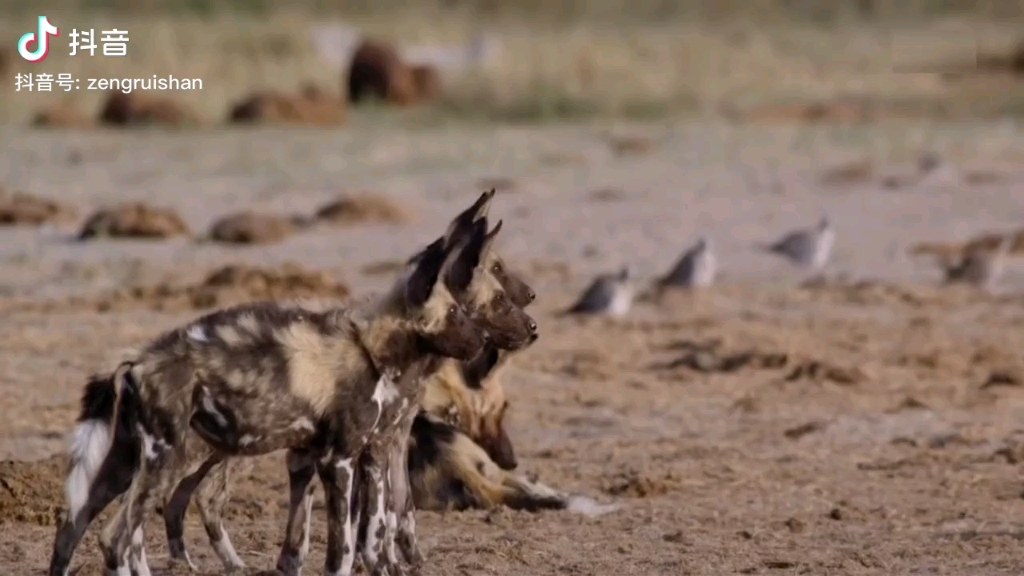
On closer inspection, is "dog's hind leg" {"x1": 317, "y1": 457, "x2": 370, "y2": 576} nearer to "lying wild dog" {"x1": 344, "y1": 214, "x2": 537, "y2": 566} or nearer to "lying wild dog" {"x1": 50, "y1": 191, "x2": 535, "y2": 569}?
"lying wild dog" {"x1": 344, "y1": 214, "x2": 537, "y2": 566}

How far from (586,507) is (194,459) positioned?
100 inches

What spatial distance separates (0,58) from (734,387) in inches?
893

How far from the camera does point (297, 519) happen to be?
7984 millimetres

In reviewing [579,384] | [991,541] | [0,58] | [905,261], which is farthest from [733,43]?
[991,541]

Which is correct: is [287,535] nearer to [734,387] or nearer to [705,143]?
[734,387]

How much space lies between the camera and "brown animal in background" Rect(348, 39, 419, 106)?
32.1 meters

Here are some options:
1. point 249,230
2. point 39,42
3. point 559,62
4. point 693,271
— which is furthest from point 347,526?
point 559,62

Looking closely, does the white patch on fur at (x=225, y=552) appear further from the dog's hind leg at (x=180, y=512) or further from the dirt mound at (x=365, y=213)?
the dirt mound at (x=365, y=213)

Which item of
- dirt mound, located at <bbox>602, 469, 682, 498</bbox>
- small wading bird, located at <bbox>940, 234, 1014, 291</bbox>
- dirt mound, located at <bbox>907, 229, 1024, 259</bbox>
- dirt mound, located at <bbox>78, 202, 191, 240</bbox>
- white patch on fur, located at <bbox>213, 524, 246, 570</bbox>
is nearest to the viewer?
white patch on fur, located at <bbox>213, 524, 246, 570</bbox>

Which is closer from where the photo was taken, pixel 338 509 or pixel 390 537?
pixel 338 509

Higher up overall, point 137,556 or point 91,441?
point 91,441

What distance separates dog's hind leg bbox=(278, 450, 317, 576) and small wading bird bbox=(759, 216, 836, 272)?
32.8 ft

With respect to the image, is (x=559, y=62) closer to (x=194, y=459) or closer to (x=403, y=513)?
(x=403, y=513)

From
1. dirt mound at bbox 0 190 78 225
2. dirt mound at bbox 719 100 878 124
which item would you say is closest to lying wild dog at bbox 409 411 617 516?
dirt mound at bbox 0 190 78 225
